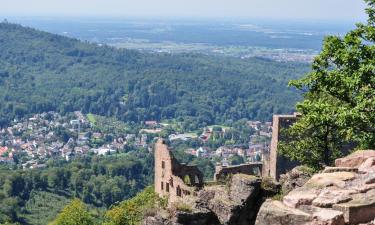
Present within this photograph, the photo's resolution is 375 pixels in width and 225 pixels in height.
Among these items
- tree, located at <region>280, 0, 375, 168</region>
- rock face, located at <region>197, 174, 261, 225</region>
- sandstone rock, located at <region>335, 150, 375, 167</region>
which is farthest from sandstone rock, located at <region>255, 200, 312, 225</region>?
tree, located at <region>280, 0, 375, 168</region>

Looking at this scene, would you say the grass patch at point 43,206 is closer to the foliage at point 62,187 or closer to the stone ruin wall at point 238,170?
the foliage at point 62,187

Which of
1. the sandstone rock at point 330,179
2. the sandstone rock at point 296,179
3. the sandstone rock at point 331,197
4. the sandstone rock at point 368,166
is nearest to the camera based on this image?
the sandstone rock at point 331,197

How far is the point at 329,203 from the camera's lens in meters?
13.0

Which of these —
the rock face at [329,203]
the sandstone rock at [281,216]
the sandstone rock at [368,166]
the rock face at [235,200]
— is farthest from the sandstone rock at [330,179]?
the rock face at [235,200]

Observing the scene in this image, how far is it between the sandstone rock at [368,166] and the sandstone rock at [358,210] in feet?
5.39

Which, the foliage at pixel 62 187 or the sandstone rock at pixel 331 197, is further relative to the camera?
the foliage at pixel 62 187

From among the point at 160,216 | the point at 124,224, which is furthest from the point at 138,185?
the point at 160,216

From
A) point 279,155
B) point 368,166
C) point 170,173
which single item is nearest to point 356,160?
point 368,166

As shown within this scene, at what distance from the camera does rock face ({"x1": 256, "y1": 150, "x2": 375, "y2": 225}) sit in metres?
12.6

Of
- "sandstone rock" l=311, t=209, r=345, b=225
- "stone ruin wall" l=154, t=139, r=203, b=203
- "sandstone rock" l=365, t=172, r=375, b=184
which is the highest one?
"sandstone rock" l=365, t=172, r=375, b=184

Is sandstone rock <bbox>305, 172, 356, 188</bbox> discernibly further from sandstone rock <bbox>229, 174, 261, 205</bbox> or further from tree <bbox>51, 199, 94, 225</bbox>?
tree <bbox>51, 199, 94, 225</bbox>

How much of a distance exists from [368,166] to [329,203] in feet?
7.93

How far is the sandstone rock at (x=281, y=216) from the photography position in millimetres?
12562

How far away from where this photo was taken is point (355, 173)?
48.4ft
